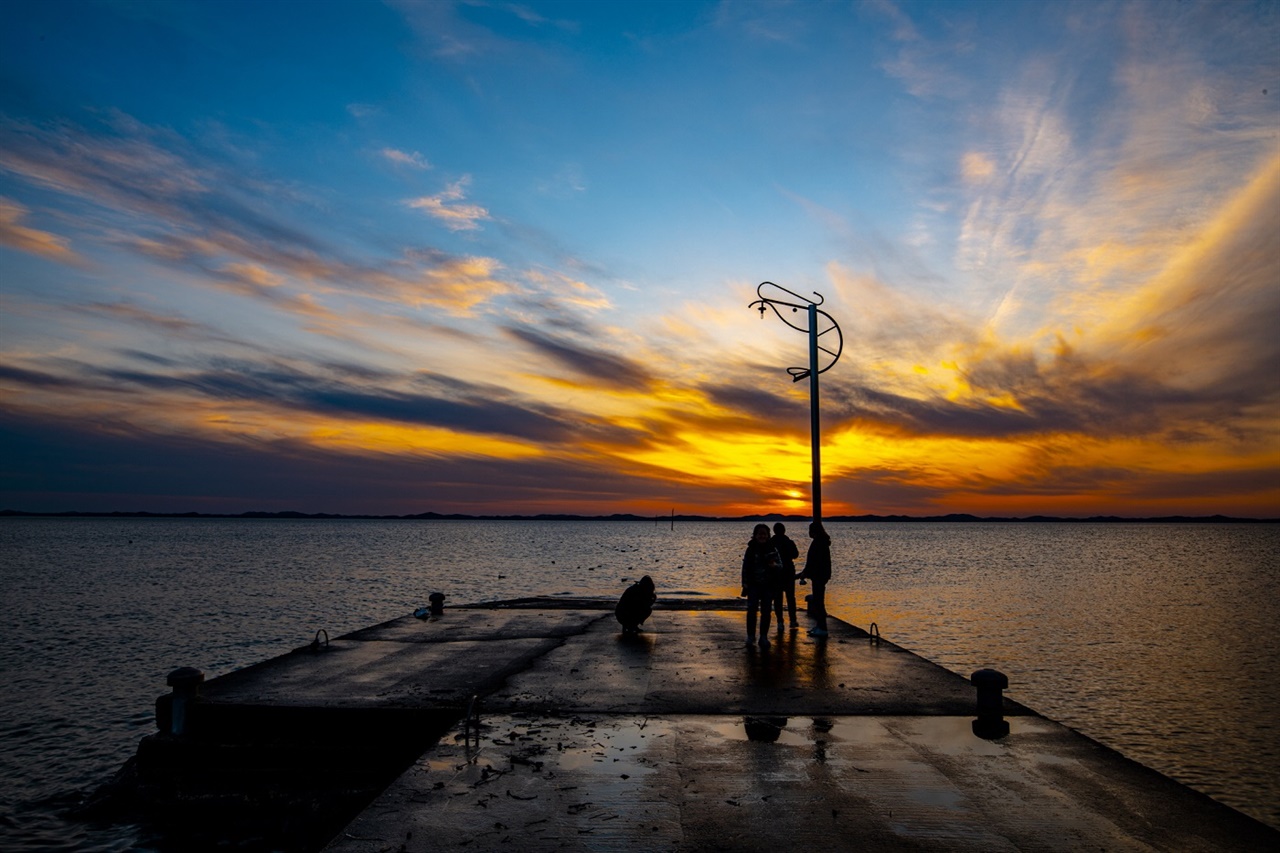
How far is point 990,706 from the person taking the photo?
31.4 ft

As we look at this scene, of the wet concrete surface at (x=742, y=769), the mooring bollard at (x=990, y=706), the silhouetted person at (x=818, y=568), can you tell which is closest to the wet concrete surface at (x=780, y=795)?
the wet concrete surface at (x=742, y=769)

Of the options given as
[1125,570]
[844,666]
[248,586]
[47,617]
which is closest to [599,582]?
[248,586]

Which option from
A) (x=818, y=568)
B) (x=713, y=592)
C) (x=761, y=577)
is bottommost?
(x=713, y=592)

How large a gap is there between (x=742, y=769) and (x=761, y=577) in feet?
25.7

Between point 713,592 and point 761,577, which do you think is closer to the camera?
point 761,577

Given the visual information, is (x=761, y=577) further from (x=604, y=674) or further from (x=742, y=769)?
(x=742, y=769)

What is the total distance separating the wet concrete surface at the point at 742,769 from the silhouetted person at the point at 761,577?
6.14 ft

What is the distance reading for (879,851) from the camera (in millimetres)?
6059

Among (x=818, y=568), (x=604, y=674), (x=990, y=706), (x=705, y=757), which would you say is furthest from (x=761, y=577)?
(x=705, y=757)

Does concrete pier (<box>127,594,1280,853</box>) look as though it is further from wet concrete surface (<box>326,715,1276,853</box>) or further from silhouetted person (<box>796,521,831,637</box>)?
silhouetted person (<box>796,521,831,637</box>)

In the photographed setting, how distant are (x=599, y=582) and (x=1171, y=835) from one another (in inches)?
2184

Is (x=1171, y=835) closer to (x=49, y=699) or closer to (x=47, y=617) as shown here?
(x=49, y=699)

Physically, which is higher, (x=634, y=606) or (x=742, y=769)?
(x=634, y=606)

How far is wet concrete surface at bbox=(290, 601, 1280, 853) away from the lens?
6.38m
